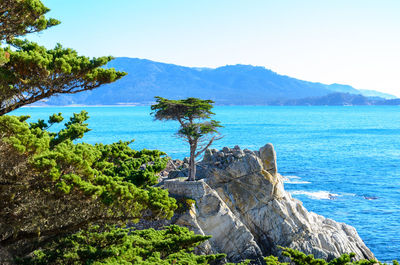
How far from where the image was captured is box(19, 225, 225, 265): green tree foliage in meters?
12.2

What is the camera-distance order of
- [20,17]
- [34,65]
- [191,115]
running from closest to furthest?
[34,65] < [20,17] < [191,115]

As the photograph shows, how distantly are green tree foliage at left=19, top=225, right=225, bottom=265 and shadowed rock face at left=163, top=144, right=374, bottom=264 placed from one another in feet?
33.4

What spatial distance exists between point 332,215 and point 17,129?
36452 mm

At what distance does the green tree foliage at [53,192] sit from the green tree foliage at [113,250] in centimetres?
56

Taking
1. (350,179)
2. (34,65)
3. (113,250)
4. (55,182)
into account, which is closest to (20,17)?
(34,65)

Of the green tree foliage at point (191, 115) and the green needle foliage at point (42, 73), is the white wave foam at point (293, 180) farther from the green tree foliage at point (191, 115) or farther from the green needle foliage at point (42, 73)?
the green needle foliage at point (42, 73)

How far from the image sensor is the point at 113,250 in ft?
40.0

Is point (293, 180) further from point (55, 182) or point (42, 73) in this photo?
point (42, 73)

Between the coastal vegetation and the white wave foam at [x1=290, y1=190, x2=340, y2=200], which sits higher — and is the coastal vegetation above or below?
above

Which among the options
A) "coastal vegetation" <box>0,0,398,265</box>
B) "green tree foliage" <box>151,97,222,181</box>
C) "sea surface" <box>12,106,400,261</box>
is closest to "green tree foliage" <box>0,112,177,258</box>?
"coastal vegetation" <box>0,0,398,265</box>

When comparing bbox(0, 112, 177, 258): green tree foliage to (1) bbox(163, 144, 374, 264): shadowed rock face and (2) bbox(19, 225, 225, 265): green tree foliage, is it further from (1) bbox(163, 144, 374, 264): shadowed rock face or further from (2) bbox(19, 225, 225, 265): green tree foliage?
(1) bbox(163, 144, 374, 264): shadowed rock face

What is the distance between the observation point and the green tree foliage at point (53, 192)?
10.4 meters

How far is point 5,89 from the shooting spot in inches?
425

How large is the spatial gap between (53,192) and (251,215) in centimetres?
2044
